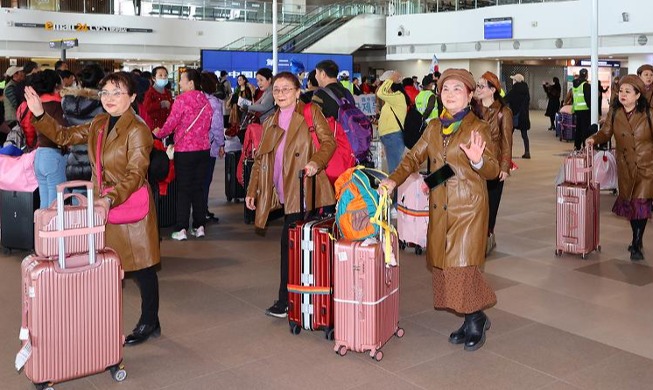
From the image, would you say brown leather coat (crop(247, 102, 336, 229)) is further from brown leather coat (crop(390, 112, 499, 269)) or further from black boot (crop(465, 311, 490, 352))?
black boot (crop(465, 311, 490, 352))

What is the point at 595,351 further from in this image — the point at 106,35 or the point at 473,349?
the point at 106,35

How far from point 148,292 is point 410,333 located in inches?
65.4

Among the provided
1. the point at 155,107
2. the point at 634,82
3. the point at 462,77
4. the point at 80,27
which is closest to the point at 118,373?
the point at 462,77

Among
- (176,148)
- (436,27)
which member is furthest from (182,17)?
(176,148)

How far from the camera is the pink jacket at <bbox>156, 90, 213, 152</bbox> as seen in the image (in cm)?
738

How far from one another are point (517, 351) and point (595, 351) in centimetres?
46

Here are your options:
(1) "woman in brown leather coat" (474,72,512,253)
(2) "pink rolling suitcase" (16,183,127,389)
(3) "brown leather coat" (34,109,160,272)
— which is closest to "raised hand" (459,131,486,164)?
(3) "brown leather coat" (34,109,160,272)

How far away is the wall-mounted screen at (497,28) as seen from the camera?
26.5 metres

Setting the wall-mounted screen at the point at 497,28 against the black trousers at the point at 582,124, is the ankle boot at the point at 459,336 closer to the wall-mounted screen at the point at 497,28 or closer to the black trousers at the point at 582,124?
the black trousers at the point at 582,124

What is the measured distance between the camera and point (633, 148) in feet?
22.1

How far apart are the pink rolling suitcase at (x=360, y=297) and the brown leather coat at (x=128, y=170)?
110 centimetres

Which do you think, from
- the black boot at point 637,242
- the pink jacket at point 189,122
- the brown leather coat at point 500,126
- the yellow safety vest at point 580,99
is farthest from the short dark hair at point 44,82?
the yellow safety vest at point 580,99

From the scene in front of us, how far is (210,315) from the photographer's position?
5246mm

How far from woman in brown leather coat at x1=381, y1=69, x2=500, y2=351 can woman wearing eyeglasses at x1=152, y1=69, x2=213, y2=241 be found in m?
3.47
